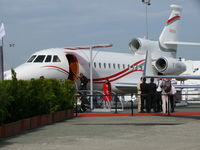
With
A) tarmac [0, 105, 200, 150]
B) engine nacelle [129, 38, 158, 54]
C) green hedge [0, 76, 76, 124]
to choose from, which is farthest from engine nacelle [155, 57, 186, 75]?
tarmac [0, 105, 200, 150]

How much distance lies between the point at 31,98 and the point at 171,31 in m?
21.2

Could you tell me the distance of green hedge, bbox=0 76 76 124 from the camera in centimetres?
1047

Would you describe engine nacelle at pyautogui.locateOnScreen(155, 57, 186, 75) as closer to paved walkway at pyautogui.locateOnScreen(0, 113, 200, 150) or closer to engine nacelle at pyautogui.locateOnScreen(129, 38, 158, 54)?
engine nacelle at pyautogui.locateOnScreen(129, 38, 158, 54)

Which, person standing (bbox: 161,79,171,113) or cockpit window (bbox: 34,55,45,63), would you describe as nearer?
person standing (bbox: 161,79,171,113)

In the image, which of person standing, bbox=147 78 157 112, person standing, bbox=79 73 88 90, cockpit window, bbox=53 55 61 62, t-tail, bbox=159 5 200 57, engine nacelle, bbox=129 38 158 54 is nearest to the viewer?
person standing, bbox=147 78 157 112

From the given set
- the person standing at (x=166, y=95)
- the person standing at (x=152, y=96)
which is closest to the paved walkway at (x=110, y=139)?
the person standing at (x=166, y=95)

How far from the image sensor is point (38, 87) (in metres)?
13.0

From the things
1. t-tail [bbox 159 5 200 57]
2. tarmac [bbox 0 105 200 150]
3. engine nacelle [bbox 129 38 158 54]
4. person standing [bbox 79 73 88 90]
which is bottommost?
tarmac [bbox 0 105 200 150]

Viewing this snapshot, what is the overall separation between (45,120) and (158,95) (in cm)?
668

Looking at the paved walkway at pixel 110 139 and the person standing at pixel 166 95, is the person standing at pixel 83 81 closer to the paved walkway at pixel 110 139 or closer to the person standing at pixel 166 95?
the person standing at pixel 166 95

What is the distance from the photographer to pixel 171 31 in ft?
106

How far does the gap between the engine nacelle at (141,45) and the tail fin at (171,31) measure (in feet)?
3.55

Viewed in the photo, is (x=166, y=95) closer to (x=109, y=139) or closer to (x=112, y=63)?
(x=112, y=63)

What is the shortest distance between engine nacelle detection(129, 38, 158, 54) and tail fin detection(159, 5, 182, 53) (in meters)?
1.08
